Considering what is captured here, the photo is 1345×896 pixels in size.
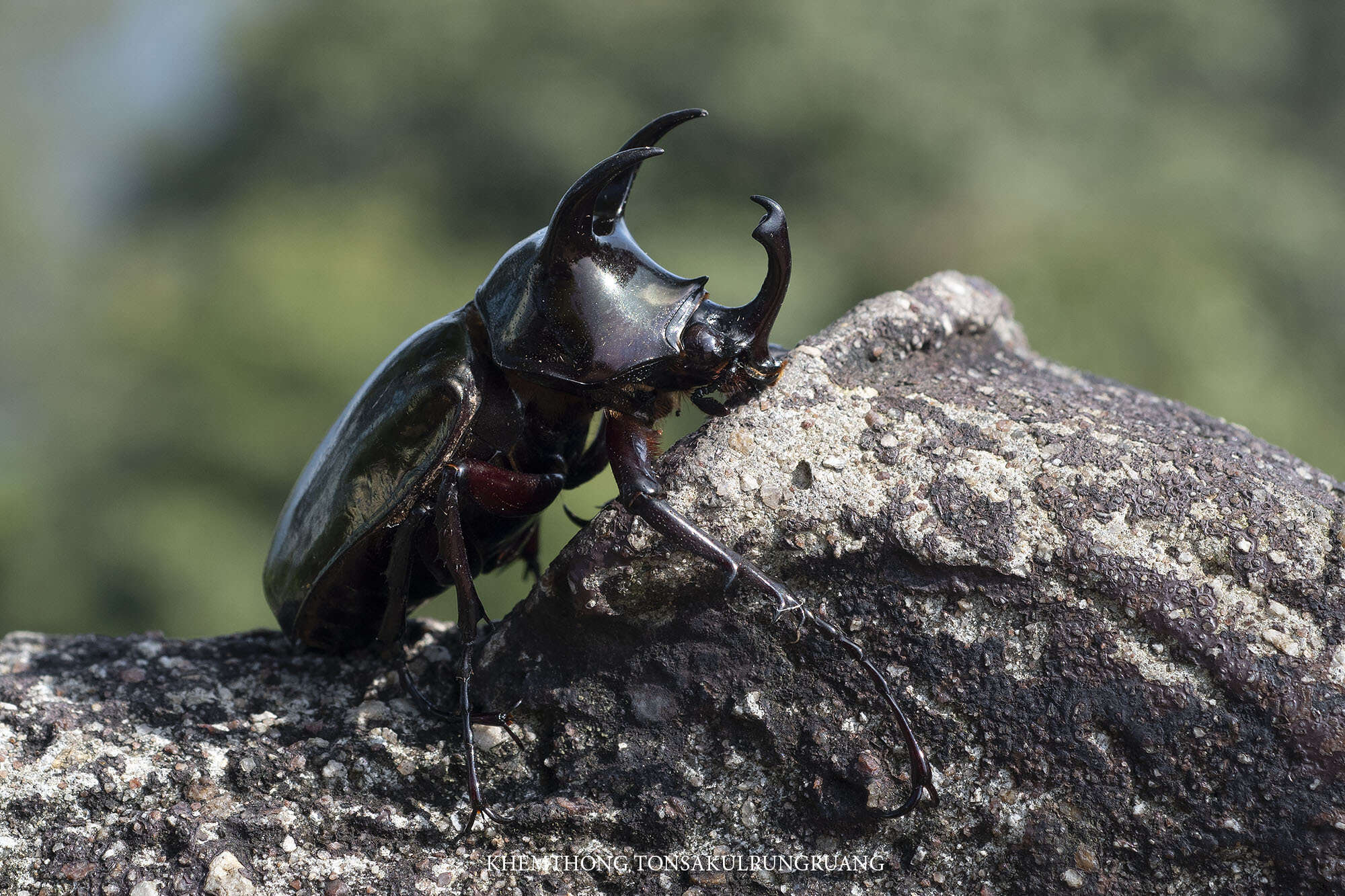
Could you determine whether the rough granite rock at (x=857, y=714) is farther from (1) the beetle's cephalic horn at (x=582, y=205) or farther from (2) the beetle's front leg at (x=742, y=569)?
(1) the beetle's cephalic horn at (x=582, y=205)

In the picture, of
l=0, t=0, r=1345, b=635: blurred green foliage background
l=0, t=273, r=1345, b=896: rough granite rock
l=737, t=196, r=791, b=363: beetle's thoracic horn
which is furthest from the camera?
l=0, t=0, r=1345, b=635: blurred green foliage background

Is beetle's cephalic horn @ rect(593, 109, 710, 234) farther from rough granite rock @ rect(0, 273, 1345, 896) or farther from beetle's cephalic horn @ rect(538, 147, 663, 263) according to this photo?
rough granite rock @ rect(0, 273, 1345, 896)

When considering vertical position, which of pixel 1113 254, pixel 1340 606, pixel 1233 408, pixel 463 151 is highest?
pixel 463 151

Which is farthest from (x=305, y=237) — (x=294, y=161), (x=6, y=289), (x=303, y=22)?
(x=6, y=289)

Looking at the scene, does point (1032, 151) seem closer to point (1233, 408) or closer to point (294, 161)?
point (1233, 408)

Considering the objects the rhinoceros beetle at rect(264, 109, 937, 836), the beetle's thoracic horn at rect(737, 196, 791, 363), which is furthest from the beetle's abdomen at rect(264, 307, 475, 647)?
the beetle's thoracic horn at rect(737, 196, 791, 363)

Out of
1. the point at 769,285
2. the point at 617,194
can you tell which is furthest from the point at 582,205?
the point at 769,285
